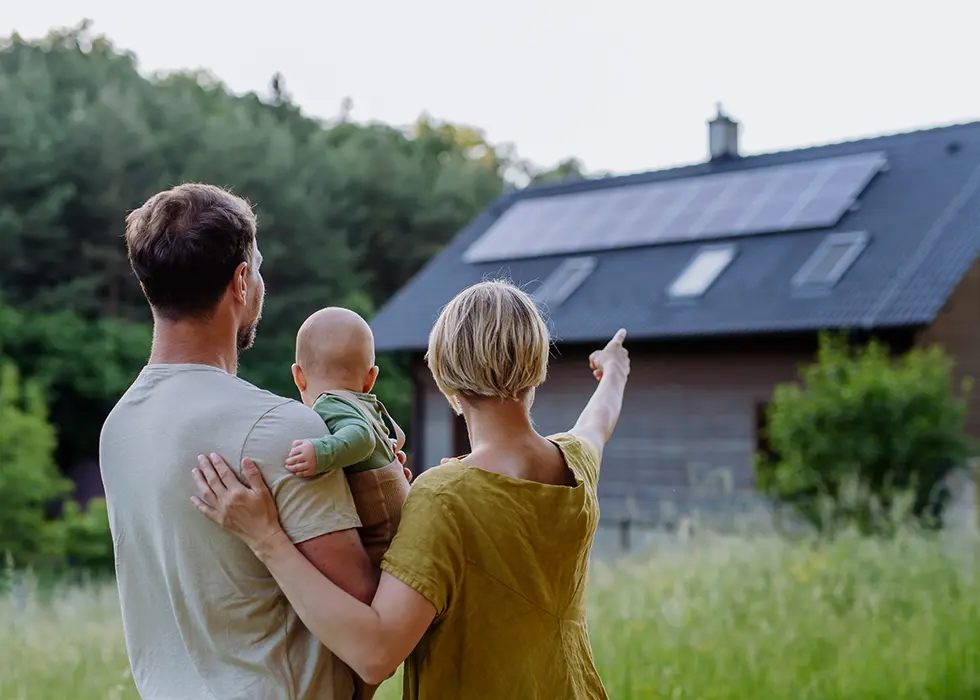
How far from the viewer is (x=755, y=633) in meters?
5.89

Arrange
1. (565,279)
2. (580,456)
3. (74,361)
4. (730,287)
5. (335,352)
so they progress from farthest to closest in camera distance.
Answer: (74,361) → (565,279) → (730,287) → (580,456) → (335,352)

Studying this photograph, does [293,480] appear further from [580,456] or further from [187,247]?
[580,456]

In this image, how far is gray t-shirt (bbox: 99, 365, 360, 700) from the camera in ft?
7.09

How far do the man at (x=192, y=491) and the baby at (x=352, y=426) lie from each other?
0.19ft

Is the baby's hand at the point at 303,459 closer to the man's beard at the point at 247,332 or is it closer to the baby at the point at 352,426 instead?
the baby at the point at 352,426

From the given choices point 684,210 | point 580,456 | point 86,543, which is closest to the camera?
point 580,456

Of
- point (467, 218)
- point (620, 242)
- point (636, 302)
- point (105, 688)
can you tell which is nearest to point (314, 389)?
point (105, 688)

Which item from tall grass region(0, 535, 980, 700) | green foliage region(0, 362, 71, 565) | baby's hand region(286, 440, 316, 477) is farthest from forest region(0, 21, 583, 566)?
baby's hand region(286, 440, 316, 477)

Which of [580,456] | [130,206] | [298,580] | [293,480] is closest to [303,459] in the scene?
[293,480]

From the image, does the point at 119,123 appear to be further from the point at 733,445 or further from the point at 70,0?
the point at 733,445

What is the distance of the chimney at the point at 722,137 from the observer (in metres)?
21.8

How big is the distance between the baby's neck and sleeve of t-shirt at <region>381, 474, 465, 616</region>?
306 millimetres

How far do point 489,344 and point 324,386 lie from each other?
0.39 meters

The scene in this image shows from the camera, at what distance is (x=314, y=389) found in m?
2.50
